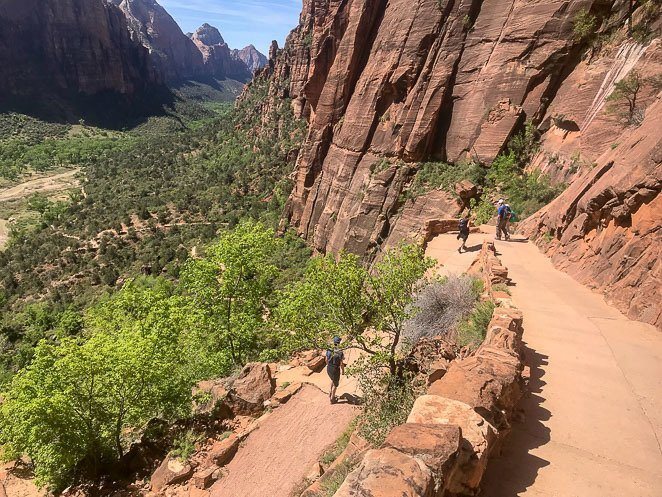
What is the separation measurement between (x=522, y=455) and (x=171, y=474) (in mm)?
8984

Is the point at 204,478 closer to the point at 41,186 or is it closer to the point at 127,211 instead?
the point at 127,211

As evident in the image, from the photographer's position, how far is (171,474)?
36.0 feet

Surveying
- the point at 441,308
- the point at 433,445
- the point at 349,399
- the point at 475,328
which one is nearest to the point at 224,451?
the point at 349,399

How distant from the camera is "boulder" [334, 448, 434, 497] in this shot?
13.6 feet

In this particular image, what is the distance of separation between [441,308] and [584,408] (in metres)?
4.66

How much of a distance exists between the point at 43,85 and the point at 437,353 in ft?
544

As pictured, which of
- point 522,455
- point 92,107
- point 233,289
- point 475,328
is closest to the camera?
point 522,455

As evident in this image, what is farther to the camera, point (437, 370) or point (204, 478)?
point (204, 478)

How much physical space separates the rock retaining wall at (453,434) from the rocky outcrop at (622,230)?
5600 millimetres

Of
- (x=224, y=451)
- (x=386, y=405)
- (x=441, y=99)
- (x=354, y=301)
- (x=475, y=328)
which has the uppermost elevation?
(x=441, y=99)

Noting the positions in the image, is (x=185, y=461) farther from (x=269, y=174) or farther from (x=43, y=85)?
(x=43, y=85)

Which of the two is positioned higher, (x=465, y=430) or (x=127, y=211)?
(x=465, y=430)

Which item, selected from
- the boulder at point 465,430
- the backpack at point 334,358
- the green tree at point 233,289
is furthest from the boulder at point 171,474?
the boulder at point 465,430

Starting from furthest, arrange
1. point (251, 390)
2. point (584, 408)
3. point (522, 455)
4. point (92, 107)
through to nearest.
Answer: point (92, 107) < point (251, 390) < point (584, 408) < point (522, 455)
